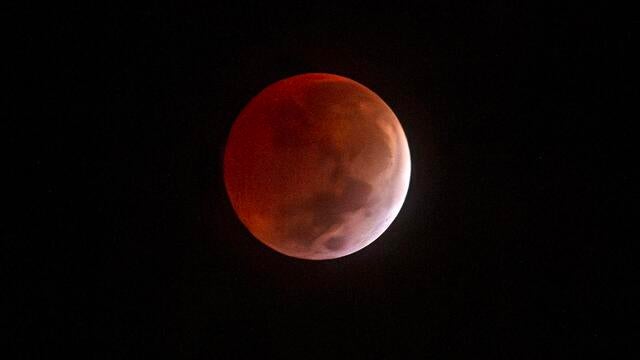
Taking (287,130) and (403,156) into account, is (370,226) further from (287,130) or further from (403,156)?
(287,130)

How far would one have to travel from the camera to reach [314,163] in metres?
5.61

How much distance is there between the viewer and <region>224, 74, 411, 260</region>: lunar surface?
5.64 metres

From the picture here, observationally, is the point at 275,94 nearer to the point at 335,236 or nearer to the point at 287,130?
the point at 287,130

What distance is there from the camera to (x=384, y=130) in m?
5.98

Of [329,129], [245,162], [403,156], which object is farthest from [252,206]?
[403,156]

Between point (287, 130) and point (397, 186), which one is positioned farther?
point (397, 186)

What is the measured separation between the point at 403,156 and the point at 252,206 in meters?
1.32

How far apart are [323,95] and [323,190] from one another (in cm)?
73

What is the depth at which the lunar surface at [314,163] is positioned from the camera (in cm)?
564

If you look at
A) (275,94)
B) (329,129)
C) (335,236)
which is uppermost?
(275,94)

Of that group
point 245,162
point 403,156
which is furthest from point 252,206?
point 403,156

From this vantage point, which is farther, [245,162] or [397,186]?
[397,186]

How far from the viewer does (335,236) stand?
6.05 m

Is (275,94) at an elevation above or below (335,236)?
above
